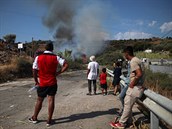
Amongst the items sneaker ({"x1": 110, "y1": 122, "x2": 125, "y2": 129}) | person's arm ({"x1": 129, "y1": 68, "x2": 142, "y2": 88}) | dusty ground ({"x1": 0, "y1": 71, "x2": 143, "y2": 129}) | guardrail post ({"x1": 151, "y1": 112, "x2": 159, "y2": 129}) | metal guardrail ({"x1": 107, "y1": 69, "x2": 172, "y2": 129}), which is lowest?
dusty ground ({"x1": 0, "y1": 71, "x2": 143, "y2": 129})

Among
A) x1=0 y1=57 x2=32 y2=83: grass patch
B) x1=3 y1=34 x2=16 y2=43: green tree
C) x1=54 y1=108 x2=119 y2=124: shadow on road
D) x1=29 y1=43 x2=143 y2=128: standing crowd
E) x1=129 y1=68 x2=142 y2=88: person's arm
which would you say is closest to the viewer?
x1=129 y1=68 x2=142 y2=88: person's arm

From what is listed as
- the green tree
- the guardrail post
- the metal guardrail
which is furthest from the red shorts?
the green tree

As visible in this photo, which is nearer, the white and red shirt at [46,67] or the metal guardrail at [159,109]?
the metal guardrail at [159,109]

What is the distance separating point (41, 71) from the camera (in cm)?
674

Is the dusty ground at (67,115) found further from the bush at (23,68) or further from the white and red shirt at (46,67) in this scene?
the bush at (23,68)

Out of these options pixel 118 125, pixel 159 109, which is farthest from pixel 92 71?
pixel 159 109

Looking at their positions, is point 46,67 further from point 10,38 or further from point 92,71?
point 10,38

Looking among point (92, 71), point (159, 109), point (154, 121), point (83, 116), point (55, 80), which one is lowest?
point (83, 116)

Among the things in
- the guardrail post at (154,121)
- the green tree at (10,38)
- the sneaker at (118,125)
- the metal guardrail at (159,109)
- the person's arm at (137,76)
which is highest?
the green tree at (10,38)

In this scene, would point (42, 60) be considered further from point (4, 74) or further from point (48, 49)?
point (4, 74)

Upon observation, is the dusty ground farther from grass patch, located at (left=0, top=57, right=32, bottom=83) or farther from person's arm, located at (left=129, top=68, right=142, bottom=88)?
grass patch, located at (left=0, top=57, right=32, bottom=83)

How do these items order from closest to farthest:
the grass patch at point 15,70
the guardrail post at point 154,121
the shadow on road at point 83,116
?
the guardrail post at point 154,121 < the shadow on road at point 83,116 < the grass patch at point 15,70

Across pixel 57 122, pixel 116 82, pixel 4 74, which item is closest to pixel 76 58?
pixel 4 74

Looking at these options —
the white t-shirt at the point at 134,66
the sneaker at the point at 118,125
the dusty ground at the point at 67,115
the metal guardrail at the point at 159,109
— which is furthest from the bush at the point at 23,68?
the metal guardrail at the point at 159,109
